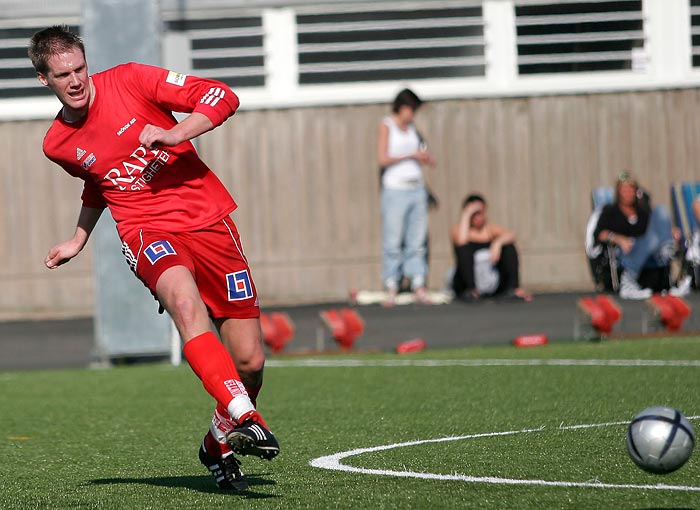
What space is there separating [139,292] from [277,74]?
5780 millimetres

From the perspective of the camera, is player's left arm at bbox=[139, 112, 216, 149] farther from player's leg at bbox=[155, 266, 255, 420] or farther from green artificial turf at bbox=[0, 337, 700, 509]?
green artificial turf at bbox=[0, 337, 700, 509]

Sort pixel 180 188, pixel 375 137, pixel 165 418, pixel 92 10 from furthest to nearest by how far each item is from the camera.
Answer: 1. pixel 375 137
2. pixel 92 10
3. pixel 165 418
4. pixel 180 188

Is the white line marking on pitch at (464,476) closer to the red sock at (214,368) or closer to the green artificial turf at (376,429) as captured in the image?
the green artificial turf at (376,429)

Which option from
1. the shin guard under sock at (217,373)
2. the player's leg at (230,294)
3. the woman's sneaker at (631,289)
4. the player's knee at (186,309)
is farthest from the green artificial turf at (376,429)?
the woman's sneaker at (631,289)

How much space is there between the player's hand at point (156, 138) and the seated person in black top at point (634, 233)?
1080 centimetres

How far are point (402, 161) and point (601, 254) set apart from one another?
103 inches

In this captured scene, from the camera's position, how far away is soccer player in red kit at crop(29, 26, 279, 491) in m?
6.58

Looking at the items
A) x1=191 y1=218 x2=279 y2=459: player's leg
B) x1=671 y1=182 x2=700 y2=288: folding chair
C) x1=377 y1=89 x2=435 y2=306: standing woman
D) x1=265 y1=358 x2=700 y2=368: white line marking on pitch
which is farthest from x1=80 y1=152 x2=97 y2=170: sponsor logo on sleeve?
x1=671 y1=182 x2=700 y2=288: folding chair

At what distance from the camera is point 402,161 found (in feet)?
55.6

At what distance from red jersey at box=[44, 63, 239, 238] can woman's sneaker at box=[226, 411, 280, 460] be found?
1.30 m

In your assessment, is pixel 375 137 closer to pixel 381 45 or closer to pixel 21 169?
pixel 381 45

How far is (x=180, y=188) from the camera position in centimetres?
677

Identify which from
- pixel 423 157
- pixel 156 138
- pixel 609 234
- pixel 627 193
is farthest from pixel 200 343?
pixel 627 193

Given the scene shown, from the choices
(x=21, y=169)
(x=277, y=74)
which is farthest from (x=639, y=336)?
(x=21, y=169)
